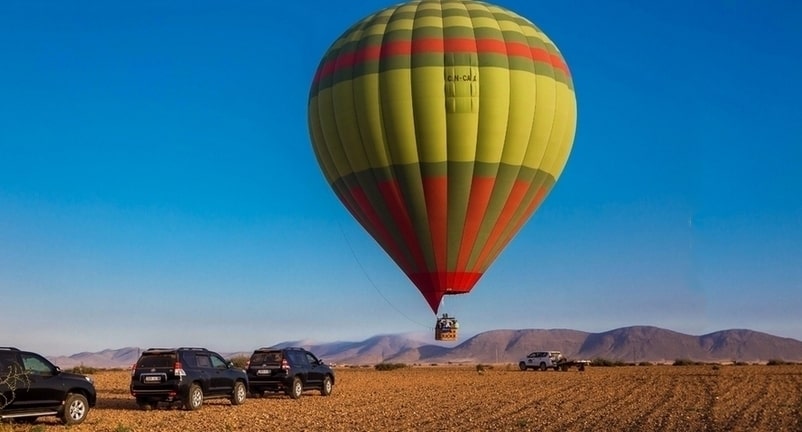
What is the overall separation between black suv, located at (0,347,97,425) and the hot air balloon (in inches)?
686

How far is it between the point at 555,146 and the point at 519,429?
69.8 feet

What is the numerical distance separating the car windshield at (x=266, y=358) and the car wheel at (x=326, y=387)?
2.53m

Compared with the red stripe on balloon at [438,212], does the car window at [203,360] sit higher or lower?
lower

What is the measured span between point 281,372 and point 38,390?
33.9 feet

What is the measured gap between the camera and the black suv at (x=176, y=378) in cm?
2503

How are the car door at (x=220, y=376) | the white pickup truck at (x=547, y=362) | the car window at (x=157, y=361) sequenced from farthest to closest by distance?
1. the white pickup truck at (x=547, y=362)
2. the car door at (x=220, y=376)
3. the car window at (x=157, y=361)

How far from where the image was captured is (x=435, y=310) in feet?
124

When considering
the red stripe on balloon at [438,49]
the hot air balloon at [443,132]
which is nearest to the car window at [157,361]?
the hot air balloon at [443,132]

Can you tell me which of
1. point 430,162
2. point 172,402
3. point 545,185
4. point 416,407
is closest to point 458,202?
point 430,162

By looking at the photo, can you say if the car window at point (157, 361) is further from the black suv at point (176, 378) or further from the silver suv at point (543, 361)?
the silver suv at point (543, 361)

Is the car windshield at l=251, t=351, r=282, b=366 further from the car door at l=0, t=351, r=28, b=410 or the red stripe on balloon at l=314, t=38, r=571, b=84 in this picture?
the red stripe on balloon at l=314, t=38, r=571, b=84

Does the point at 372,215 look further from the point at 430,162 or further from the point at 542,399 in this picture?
the point at 542,399

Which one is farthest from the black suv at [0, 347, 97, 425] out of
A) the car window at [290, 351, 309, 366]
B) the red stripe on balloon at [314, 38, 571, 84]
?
the red stripe on balloon at [314, 38, 571, 84]

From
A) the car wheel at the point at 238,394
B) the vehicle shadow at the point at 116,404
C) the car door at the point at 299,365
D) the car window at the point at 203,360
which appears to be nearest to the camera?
the car window at the point at 203,360
